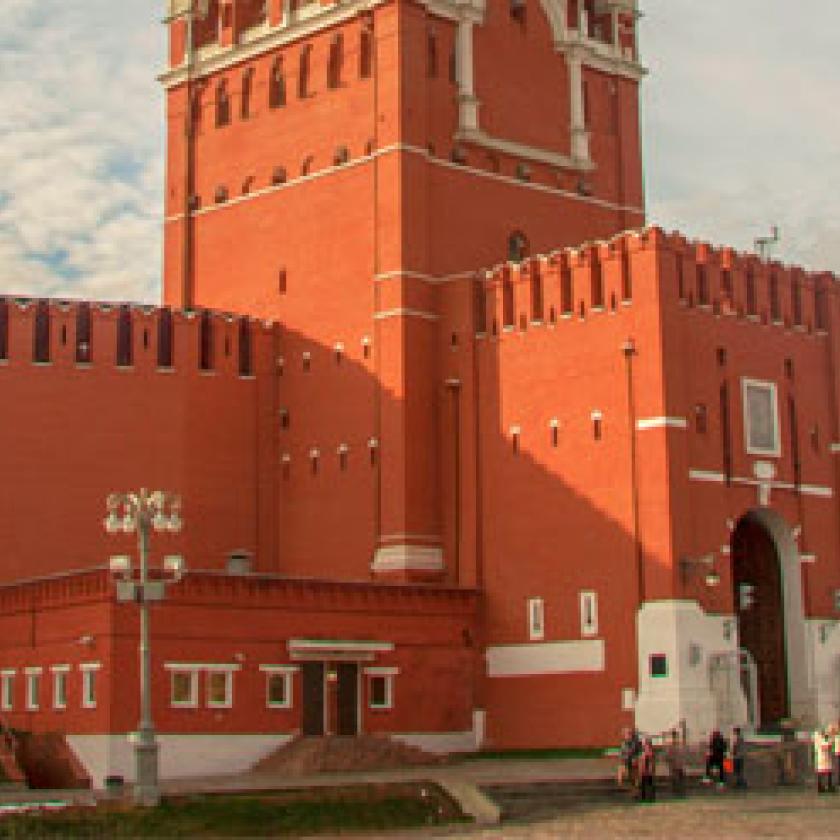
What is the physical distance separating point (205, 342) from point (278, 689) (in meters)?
13.1

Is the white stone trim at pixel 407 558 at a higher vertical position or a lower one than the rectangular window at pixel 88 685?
higher

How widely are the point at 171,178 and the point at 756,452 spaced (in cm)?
2239

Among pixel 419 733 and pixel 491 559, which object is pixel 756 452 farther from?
pixel 419 733

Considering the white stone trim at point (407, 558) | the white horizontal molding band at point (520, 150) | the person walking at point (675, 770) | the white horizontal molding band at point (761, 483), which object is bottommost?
the person walking at point (675, 770)

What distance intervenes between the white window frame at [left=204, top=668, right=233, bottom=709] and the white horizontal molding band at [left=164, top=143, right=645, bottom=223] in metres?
16.6

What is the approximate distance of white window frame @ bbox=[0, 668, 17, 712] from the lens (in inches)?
1591

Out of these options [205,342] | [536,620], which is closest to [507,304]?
[536,620]

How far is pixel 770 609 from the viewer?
144 feet

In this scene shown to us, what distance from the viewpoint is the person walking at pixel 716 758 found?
111ft

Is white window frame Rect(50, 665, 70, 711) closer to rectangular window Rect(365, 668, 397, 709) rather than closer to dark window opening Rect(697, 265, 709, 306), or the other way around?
rectangular window Rect(365, 668, 397, 709)

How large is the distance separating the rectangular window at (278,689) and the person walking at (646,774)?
10.5 m

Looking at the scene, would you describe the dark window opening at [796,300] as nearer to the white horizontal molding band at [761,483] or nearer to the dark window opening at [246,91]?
the white horizontal molding band at [761,483]

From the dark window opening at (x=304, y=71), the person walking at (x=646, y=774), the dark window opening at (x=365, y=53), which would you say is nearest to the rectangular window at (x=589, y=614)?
the person walking at (x=646, y=774)

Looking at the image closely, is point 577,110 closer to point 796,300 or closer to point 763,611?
point 796,300
